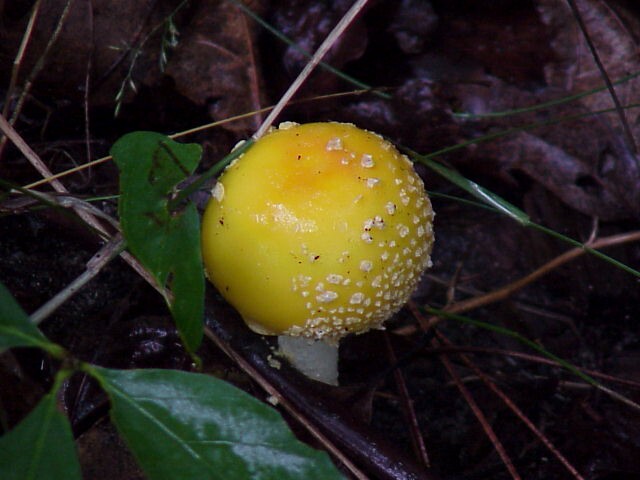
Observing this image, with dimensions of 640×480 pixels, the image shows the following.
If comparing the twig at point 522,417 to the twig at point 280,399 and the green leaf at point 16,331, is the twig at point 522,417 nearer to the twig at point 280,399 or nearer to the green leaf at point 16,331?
the twig at point 280,399

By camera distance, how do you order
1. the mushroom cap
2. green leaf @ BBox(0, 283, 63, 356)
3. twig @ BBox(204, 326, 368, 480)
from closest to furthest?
green leaf @ BBox(0, 283, 63, 356)
the mushroom cap
twig @ BBox(204, 326, 368, 480)

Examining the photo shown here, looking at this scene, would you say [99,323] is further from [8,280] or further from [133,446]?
[133,446]

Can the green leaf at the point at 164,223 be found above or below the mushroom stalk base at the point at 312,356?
above

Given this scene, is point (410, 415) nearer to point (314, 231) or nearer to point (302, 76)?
point (314, 231)

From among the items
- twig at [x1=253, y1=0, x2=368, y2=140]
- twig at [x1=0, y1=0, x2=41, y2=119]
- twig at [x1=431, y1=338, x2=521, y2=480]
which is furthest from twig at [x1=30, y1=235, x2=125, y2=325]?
twig at [x1=431, y1=338, x2=521, y2=480]

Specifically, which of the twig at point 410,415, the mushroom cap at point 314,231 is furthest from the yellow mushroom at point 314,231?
the twig at point 410,415

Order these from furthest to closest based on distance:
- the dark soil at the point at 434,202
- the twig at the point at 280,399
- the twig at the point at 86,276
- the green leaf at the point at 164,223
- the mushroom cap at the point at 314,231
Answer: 1. the dark soil at the point at 434,202
2. the twig at the point at 280,399
3. the mushroom cap at the point at 314,231
4. the twig at the point at 86,276
5. the green leaf at the point at 164,223

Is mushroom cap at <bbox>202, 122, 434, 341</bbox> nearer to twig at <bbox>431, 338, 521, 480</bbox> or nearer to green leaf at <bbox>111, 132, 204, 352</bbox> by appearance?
green leaf at <bbox>111, 132, 204, 352</bbox>
